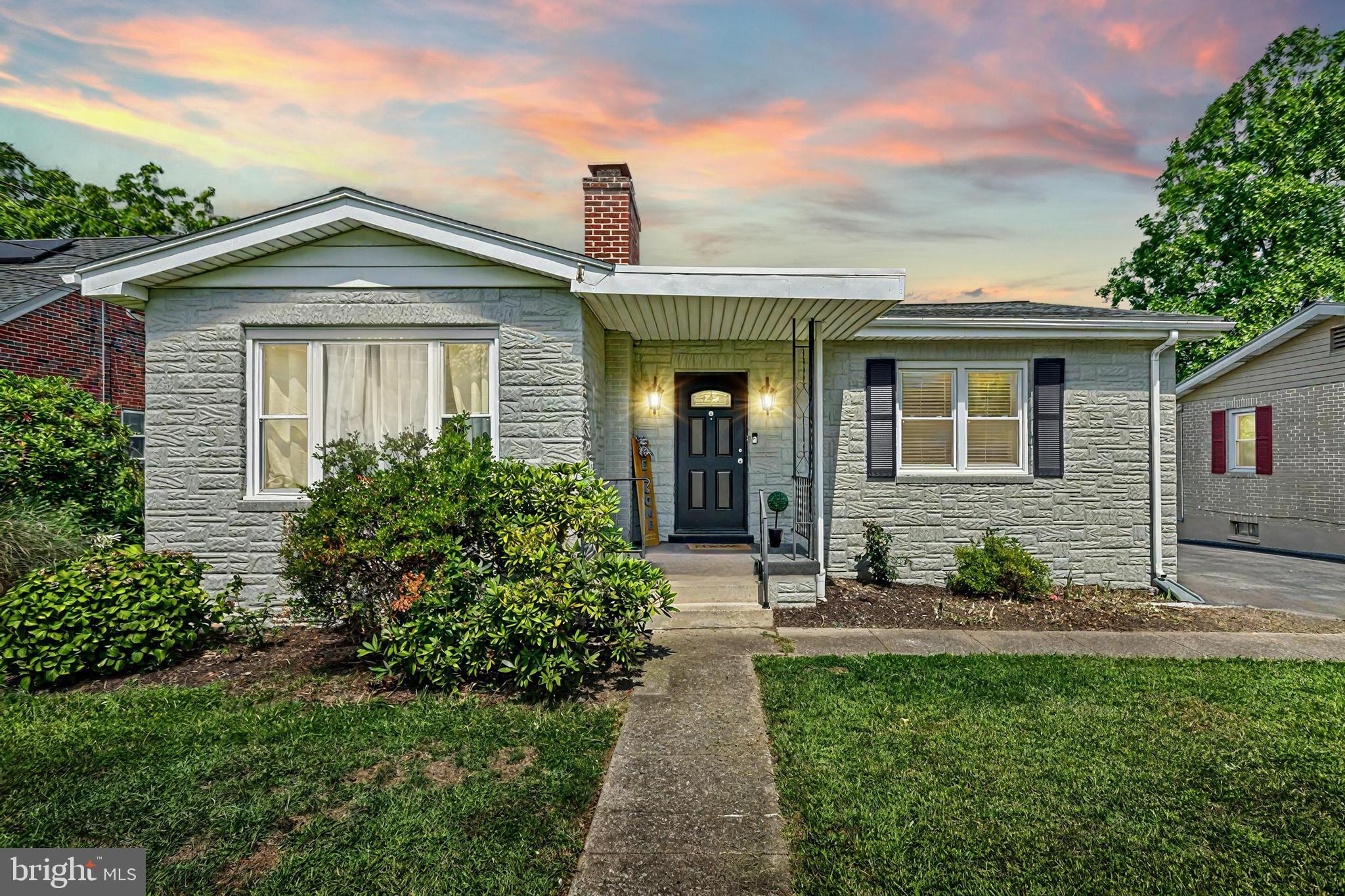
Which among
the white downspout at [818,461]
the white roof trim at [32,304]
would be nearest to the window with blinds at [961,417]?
the white downspout at [818,461]

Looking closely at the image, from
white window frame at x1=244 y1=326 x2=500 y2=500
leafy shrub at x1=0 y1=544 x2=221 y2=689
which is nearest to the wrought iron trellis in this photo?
white window frame at x1=244 y1=326 x2=500 y2=500

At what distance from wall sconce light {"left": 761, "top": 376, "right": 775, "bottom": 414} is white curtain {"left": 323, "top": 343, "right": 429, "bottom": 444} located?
13.5 ft

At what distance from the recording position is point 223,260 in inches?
254

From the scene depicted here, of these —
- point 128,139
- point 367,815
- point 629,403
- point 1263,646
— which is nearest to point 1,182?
point 128,139

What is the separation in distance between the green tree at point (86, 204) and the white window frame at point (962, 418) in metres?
23.6

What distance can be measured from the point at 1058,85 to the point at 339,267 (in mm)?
9730

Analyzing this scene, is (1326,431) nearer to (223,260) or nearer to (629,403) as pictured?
(629,403)

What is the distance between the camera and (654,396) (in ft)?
29.0

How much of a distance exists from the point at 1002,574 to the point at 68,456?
1057cm

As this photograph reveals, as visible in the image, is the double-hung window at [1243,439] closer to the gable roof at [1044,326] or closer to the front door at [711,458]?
the gable roof at [1044,326]

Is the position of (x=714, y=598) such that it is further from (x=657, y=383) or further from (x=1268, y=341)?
(x=1268, y=341)

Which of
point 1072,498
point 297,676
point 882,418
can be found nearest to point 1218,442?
point 1072,498

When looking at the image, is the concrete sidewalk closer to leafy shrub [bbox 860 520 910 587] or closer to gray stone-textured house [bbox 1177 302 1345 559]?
leafy shrub [bbox 860 520 910 587]

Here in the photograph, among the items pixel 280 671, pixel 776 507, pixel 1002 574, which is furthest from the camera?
pixel 776 507
